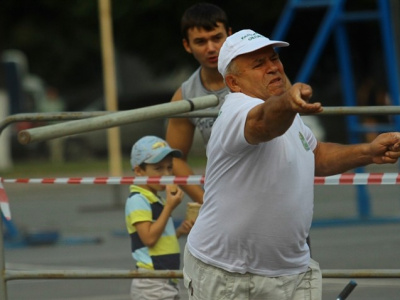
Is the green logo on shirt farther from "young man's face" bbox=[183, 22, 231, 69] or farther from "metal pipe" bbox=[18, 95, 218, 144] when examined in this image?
"young man's face" bbox=[183, 22, 231, 69]

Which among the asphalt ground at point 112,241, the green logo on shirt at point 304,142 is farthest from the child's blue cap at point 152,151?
the green logo on shirt at point 304,142

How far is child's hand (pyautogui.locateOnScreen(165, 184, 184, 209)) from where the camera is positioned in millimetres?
6680

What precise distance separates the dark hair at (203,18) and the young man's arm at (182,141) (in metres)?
0.37

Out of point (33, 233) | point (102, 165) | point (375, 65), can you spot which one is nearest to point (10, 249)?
point (33, 233)

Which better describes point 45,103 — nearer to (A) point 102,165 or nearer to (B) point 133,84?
(A) point 102,165

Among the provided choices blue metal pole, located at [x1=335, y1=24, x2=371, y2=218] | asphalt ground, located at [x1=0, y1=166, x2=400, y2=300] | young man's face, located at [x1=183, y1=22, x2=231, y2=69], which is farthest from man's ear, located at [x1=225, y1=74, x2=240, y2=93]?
blue metal pole, located at [x1=335, y1=24, x2=371, y2=218]

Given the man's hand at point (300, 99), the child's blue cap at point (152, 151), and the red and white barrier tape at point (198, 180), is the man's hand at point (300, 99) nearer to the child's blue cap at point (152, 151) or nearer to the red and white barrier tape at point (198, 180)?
the red and white barrier tape at point (198, 180)

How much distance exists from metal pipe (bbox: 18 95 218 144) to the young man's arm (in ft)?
6.14

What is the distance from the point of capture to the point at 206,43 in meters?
6.75

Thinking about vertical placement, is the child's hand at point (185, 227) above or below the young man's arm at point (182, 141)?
below

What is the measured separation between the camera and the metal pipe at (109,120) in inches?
176

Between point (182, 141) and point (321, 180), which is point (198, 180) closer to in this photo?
point (182, 141)

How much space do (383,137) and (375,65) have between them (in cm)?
2560

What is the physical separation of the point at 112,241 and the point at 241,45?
8.93 metres
